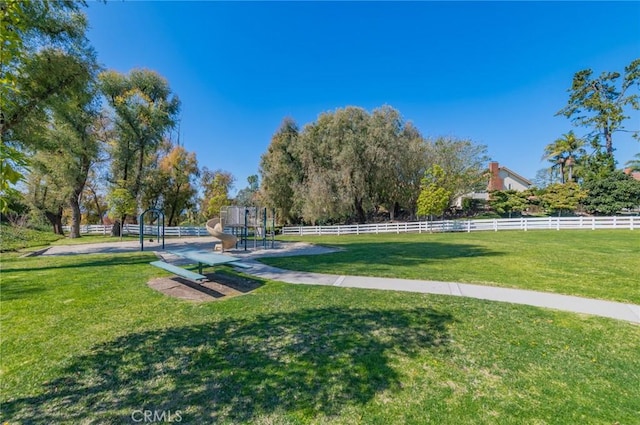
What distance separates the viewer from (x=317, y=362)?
302cm

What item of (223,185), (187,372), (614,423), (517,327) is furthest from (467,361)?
(223,185)

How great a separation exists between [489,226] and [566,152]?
868 inches

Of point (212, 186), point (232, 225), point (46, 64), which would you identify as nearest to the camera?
point (46, 64)

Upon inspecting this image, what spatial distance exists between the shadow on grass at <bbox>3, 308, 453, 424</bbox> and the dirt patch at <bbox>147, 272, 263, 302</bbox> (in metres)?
Result: 1.54

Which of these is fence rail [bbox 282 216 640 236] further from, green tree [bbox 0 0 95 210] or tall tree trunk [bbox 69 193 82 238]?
green tree [bbox 0 0 95 210]

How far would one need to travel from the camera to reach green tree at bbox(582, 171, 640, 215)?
2527 centimetres

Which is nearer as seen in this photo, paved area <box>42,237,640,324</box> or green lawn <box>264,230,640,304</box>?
paved area <box>42,237,640,324</box>

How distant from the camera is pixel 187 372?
9.37 feet

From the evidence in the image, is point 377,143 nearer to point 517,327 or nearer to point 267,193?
point 267,193

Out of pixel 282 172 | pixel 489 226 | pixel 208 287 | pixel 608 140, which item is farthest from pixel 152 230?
pixel 608 140

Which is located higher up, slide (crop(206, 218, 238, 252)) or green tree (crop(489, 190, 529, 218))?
green tree (crop(489, 190, 529, 218))

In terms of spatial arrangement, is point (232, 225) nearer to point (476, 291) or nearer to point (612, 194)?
point (476, 291)

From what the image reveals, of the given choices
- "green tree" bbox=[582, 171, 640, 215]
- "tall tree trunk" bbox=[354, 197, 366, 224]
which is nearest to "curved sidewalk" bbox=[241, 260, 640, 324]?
"tall tree trunk" bbox=[354, 197, 366, 224]

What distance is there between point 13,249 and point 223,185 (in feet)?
78.0
